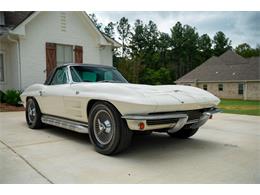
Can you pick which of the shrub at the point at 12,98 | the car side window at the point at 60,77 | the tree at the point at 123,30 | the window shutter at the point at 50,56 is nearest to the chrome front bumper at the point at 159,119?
the car side window at the point at 60,77

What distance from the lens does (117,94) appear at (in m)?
3.32

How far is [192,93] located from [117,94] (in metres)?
1.20

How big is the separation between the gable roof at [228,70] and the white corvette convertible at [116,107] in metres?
24.1

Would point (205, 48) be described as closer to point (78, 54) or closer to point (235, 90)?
point (235, 90)

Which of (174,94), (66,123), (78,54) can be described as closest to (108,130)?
(174,94)

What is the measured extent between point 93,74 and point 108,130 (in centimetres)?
156

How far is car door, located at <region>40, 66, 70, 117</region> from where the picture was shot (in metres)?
4.54

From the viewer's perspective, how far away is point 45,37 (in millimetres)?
11914

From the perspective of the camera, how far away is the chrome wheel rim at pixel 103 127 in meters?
3.51

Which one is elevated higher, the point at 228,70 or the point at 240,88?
the point at 228,70

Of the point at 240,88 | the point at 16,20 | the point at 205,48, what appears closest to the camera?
the point at 16,20

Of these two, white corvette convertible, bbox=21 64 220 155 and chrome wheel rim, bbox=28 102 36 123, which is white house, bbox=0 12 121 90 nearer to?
chrome wheel rim, bbox=28 102 36 123

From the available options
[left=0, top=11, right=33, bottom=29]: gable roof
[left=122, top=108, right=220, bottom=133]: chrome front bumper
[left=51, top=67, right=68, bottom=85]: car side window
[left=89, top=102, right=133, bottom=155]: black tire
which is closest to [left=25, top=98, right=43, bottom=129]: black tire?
[left=51, top=67, right=68, bottom=85]: car side window
